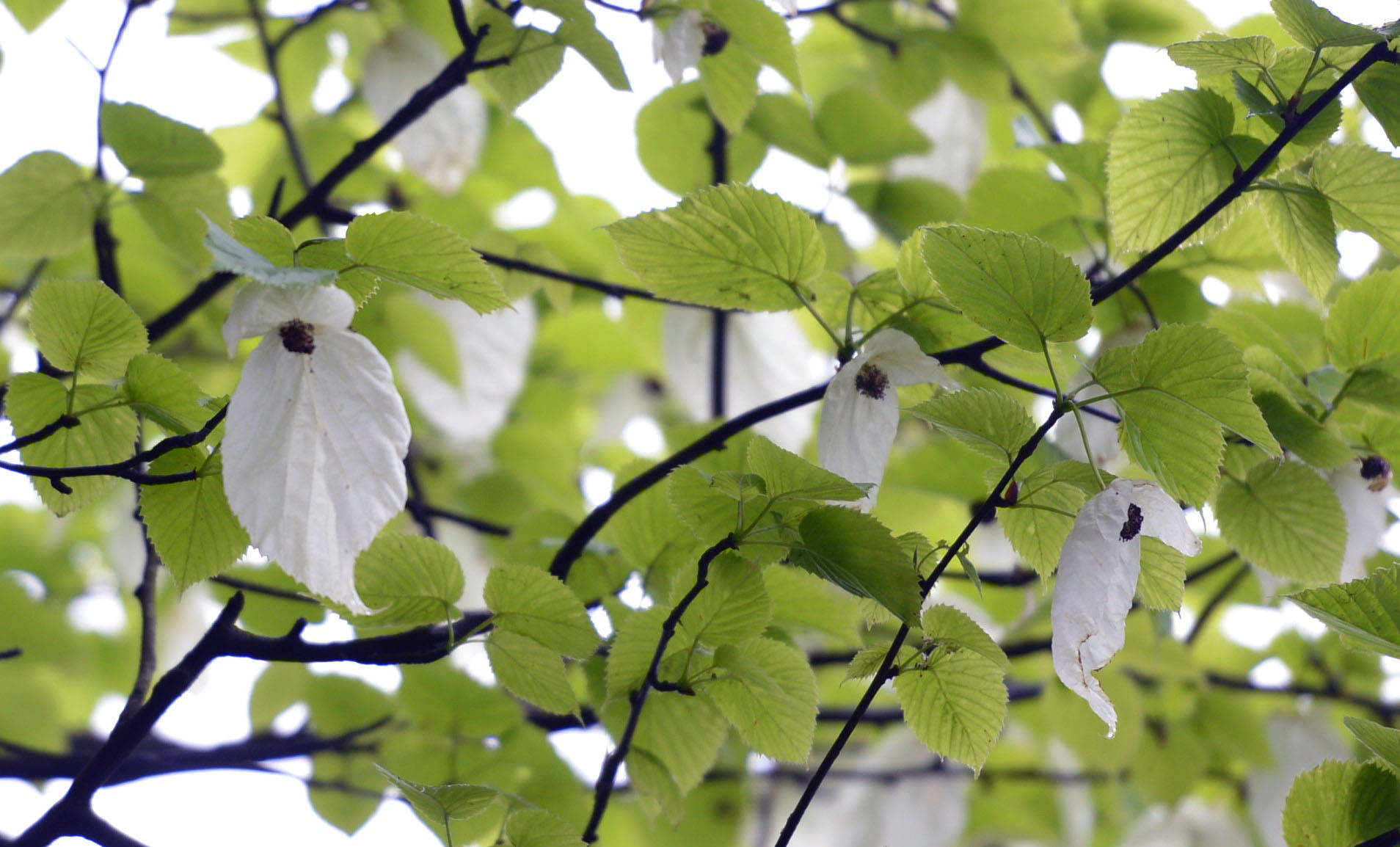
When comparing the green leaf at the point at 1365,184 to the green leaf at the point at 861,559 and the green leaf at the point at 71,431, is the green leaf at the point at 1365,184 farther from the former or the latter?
the green leaf at the point at 71,431

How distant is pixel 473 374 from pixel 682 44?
556 millimetres

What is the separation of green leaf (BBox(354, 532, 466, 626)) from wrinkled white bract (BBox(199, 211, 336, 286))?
16 cm

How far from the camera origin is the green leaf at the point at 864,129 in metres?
0.83

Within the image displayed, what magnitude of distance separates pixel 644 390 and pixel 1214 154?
3.62 ft

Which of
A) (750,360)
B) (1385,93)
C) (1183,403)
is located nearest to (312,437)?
(1183,403)

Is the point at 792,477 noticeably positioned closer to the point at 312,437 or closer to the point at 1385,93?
the point at 312,437

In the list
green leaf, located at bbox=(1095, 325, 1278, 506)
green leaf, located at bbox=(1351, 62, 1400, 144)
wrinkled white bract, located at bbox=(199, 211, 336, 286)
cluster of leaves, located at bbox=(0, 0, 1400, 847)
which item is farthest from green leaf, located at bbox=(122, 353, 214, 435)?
green leaf, located at bbox=(1351, 62, 1400, 144)

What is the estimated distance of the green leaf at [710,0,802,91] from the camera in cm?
56

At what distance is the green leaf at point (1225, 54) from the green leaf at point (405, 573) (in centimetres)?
32

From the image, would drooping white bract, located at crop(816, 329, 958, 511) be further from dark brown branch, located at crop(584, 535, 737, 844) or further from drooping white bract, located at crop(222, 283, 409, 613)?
drooping white bract, located at crop(222, 283, 409, 613)

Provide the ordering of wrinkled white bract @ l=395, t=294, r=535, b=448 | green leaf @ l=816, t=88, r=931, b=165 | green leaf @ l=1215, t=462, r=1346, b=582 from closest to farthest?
green leaf @ l=1215, t=462, r=1346, b=582 < green leaf @ l=816, t=88, r=931, b=165 < wrinkled white bract @ l=395, t=294, r=535, b=448

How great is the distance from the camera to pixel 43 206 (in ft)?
2.06

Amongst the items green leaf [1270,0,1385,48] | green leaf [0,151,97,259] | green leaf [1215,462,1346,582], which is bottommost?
green leaf [1215,462,1346,582]

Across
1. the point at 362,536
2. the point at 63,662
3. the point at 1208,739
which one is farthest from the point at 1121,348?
the point at 63,662
